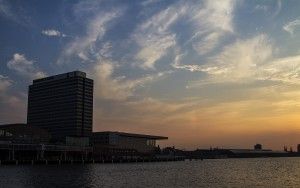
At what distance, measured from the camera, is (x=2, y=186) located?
80.0 m

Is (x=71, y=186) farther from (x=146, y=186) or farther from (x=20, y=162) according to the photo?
(x=20, y=162)

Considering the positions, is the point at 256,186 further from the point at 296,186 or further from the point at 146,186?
the point at 146,186

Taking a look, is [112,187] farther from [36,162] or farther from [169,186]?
[36,162]

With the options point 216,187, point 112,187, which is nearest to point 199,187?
point 216,187

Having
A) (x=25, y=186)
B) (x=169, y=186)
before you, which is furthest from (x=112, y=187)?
(x=25, y=186)

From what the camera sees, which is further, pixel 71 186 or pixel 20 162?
pixel 20 162

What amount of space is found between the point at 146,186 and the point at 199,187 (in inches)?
375

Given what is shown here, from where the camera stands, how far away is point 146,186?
8162 cm

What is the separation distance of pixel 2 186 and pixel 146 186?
25.5m

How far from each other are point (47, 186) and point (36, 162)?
123478 mm

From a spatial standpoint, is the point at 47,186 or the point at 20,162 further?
the point at 20,162

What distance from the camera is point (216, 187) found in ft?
267

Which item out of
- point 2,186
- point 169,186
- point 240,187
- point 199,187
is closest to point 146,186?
point 169,186

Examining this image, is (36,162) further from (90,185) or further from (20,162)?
(90,185)
